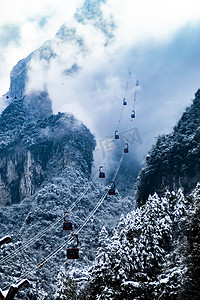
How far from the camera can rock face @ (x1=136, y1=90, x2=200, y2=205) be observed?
68.4m

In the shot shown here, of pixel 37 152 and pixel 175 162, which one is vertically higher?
pixel 37 152

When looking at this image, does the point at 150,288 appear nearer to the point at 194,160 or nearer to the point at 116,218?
the point at 194,160

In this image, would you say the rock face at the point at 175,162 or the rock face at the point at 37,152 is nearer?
the rock face at the point at 175,162

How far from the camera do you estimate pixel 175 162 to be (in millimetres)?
72250

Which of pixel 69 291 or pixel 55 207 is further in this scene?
pixel 55 207

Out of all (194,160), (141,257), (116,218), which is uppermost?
(194,160)

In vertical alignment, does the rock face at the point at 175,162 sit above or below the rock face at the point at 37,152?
below

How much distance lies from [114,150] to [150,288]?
158681 mm

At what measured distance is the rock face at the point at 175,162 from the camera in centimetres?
6838

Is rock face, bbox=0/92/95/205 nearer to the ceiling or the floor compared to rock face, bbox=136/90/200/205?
nearer to the ceiling

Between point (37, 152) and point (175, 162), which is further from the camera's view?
point (37, 152)

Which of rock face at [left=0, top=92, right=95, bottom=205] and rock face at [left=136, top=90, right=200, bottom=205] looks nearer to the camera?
rock face at [left=136, top=90, right=200, bottom=205]

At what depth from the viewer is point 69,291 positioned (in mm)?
39906

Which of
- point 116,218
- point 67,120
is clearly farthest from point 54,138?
point 116,218
